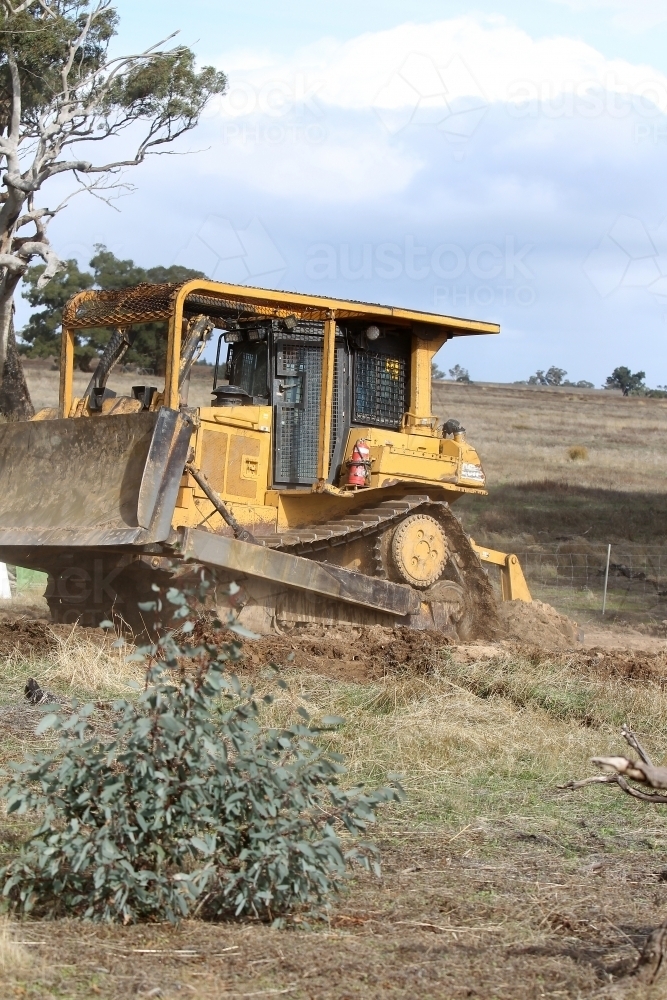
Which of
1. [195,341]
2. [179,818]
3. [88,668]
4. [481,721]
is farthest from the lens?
[195,341]

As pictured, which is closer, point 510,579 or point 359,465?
point 359,465

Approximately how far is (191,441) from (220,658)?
234 inches

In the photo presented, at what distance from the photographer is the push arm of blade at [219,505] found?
33.9 ft

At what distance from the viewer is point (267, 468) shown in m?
11.6

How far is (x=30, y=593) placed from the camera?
1580cm

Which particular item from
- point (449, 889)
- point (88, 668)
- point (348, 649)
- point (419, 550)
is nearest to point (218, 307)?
point (419, 550)

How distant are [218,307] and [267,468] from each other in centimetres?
152

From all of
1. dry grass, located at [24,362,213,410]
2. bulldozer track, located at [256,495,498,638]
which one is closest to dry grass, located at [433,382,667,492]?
dry grass, located at [24,362,213,410]

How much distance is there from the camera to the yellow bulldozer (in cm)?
1015

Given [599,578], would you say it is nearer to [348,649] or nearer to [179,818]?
[348,649]

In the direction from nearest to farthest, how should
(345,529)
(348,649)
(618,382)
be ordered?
(348,649) → (345,529) → (618,382)

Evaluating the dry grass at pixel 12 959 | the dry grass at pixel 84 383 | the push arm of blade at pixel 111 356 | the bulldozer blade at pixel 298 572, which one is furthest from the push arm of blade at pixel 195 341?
the dry grass at pixel 84 383

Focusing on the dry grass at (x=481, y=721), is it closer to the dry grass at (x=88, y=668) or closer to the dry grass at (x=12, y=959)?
the dry grass at (x=88, y=668)

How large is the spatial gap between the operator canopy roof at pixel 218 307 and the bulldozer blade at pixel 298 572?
1925mm
